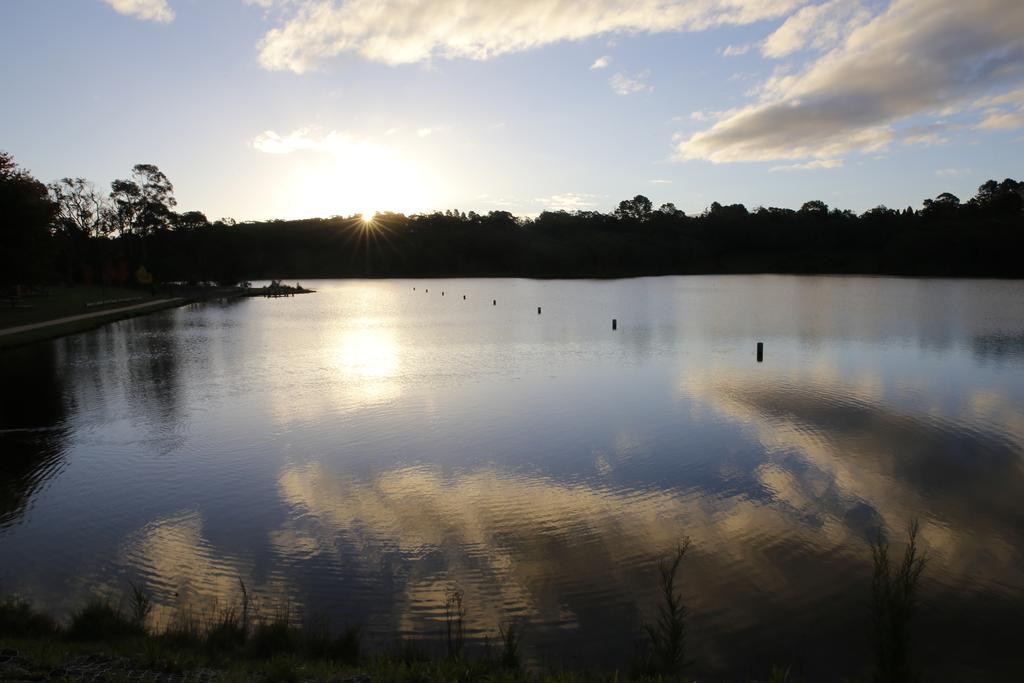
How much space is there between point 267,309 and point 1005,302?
6773 cm

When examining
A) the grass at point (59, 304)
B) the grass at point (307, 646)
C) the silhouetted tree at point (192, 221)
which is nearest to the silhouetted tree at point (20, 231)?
the grass at point (59, 304)

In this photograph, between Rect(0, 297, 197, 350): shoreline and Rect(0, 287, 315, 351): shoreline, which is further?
Rect(0, 287, 315, 351): shoreline

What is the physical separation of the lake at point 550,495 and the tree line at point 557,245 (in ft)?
245

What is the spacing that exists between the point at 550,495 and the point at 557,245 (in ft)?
542

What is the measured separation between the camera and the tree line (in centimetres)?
9281

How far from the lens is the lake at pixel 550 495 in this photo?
23.8 feet

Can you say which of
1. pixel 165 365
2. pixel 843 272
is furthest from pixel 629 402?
pixel 843 272

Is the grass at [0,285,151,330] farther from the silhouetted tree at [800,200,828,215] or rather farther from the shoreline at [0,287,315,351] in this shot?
the silhouetted tree at [800,200,828,215]

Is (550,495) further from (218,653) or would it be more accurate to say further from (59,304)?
(59,304)

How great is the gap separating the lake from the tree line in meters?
74.8

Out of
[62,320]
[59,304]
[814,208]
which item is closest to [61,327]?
[62,320]

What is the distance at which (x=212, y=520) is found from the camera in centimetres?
1000

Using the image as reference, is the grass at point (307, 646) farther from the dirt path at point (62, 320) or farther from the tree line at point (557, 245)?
the tree line at point (557, 245)

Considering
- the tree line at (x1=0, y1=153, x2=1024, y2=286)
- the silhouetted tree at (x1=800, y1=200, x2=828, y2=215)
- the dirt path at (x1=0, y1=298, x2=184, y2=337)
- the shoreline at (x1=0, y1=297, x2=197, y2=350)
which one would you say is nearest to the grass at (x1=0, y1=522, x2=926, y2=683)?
the shoreline at (x1=0, y1=297, x2=197, y2=350)
